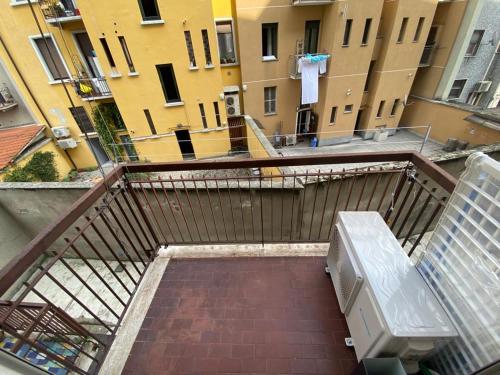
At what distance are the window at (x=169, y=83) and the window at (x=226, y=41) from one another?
1.96 metres

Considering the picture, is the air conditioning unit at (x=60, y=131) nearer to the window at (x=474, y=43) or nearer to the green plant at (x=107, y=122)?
the green plant at (x=107, y=122)

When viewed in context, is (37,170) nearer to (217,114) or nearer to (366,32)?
(217,114)

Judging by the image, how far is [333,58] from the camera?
24.2 feet

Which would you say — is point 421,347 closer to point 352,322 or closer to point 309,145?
point 352,322

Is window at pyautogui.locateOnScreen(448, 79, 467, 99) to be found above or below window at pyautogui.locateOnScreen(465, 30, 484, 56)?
below

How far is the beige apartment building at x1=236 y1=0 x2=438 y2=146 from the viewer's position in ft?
22.9

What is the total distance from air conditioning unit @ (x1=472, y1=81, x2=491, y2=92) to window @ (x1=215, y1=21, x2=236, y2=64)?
1020 cm

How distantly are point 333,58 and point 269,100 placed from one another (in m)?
2.58

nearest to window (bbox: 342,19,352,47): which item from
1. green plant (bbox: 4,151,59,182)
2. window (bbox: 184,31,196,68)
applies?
window (bbox: 184,31,196,68)

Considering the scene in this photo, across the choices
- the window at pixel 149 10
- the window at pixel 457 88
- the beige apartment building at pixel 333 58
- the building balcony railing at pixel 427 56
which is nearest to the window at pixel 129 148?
the window at pixel 149 10

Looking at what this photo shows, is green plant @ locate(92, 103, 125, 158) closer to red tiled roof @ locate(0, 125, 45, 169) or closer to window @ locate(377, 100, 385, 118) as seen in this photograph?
red tiled roof @ locate(0, 125, 45, 169)

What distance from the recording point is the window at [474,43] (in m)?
7.94

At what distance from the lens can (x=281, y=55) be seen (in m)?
7.75

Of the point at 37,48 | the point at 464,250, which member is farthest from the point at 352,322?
the point at 37,48
